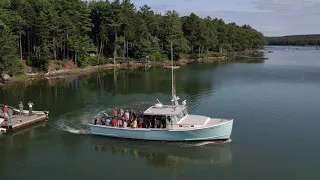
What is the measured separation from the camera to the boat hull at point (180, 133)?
27.7 m

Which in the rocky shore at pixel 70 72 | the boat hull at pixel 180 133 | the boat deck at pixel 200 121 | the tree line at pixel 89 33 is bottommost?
the boat hull at pixel 180 133

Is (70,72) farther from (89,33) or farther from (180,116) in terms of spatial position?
(180,116)

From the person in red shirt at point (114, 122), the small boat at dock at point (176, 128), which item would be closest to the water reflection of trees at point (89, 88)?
the person in red shirt at point (114, 122)

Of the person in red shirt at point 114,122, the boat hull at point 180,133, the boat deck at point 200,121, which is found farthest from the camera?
the person in red shirt at point 114,122

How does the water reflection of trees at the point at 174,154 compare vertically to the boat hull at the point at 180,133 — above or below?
below

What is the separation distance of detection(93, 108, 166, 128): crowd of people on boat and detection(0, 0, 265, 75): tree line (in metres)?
32.6

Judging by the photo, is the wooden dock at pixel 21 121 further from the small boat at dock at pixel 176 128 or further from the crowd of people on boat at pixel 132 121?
the small boat at dock at pixel 176 128

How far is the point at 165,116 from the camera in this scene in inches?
1114

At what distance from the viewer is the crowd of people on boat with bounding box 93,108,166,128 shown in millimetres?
28672

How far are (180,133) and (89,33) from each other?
6961 cm

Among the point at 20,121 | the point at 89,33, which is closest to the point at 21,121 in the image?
the point at 20,121

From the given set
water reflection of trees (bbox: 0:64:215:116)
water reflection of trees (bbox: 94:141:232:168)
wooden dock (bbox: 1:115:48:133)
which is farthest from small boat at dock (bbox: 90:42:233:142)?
water reflection of trees (bbox: 0:64:215:116)

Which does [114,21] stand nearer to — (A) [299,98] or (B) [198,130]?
(A) [299,98]

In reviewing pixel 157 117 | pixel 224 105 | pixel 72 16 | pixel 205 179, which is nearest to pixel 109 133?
pixel 157 117
